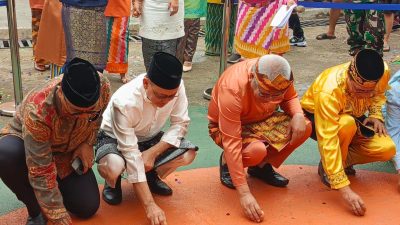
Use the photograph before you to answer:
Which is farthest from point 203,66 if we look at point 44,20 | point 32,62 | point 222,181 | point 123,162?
point 123,162

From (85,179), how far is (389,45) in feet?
17.6

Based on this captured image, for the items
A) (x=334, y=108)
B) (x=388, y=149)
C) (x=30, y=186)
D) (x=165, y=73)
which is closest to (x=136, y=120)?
(x=165, y=73)

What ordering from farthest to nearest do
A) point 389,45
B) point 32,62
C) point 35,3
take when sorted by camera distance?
point 389,45, point 32,62, point 35,3

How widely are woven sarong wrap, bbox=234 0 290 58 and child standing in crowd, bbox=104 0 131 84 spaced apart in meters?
0.92

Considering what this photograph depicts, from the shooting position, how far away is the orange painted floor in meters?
2.92

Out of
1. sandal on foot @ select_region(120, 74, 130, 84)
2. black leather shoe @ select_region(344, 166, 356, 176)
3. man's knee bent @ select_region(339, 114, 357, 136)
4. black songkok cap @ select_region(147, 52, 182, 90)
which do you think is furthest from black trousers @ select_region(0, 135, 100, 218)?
sandal on foot @ select_region(120, 74, 130, 84)

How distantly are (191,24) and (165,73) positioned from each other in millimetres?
3144

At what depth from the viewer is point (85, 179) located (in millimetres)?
2824

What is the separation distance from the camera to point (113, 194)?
9.93ft

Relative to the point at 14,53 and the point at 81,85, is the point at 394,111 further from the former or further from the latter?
the point at 14,53

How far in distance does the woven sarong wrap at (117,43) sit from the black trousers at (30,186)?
2.08 meters

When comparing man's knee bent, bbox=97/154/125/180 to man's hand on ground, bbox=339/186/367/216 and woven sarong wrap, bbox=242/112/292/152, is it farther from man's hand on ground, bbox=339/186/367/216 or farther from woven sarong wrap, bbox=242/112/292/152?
man's hand on ground, bbox=339/186/367/216

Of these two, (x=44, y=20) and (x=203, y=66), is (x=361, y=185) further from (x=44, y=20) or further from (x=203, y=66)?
(x=203, y=66)

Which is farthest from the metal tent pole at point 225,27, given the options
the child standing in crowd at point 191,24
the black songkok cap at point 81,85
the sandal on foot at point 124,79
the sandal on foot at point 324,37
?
the sandal on foot at point 324,37
